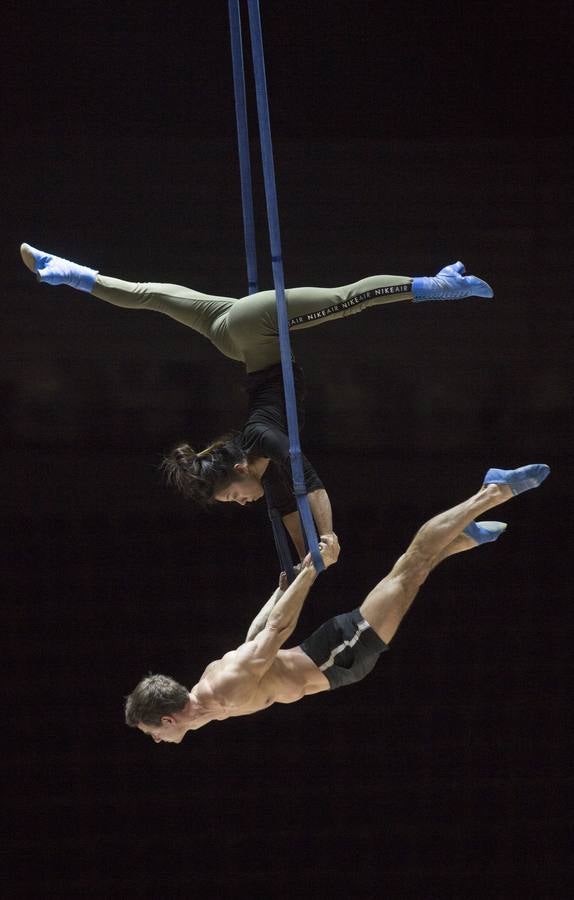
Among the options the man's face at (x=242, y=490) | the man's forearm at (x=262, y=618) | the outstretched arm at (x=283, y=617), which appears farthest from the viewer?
the man's forearm at (x=262, y=618)

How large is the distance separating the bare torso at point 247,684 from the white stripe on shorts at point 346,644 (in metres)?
0.04

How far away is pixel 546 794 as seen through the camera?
6961 mm

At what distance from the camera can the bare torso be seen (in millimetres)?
4809

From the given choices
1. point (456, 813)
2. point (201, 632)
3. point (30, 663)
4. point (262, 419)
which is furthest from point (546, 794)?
point (262, 419)

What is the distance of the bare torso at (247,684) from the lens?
481 cm

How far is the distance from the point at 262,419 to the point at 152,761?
2.90 metres

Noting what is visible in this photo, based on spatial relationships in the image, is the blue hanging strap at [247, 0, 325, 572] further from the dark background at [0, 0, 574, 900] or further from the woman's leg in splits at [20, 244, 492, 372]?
the dark background at [0, 0, 574, 900]

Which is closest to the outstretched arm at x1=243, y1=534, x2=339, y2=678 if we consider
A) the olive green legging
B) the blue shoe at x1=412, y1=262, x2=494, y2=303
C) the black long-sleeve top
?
the black long-sleeve top

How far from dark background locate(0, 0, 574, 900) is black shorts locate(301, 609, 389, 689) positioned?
183cm

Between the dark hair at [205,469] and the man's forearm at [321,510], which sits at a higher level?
the dark hair at [205,469]

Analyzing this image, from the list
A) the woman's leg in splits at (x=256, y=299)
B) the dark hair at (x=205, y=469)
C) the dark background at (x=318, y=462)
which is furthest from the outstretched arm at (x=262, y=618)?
the dark background at (x=318, y=462)

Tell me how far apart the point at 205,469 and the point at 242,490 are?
18 centimetres

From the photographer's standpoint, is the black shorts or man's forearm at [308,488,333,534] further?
the black shorts

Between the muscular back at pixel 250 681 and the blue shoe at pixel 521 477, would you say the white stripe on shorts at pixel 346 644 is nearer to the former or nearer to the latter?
the muscular back at pixel 250 681
